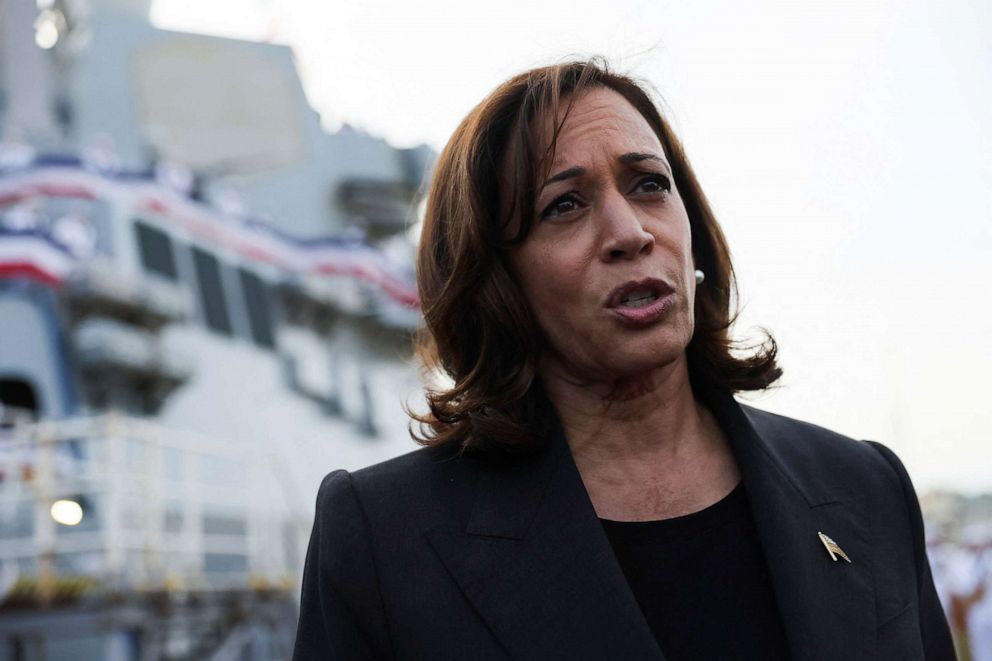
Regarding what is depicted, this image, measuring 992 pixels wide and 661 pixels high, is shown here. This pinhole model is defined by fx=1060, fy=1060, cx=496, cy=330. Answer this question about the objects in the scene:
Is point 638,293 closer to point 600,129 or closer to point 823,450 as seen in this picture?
point 600,129

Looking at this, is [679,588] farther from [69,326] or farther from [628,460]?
[69,326]

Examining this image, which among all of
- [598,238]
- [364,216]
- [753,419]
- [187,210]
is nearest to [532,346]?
[598,238]

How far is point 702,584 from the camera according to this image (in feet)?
5.41

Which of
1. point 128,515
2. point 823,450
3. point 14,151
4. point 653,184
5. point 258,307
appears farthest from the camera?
point 258,307

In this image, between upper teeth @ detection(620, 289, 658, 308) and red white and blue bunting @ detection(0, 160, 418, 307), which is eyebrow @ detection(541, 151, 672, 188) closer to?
upper teeth @ detection(620, 289, 658, 308)

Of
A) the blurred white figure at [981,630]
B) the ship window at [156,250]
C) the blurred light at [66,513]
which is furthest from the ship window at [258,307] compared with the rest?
the blurred white figure at [981,630]

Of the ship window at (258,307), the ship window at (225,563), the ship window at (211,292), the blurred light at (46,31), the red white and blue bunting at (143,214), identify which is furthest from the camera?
the ship window at (258,307)

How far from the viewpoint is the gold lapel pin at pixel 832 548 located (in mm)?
1741

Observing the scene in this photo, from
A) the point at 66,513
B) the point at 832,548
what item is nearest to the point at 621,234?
the point at 832,548

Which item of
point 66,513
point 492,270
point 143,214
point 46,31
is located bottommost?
point 143,214

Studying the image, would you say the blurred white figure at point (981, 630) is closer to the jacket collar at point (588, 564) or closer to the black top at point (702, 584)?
the jacket collar at point (588, 564)

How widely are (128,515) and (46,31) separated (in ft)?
23.6

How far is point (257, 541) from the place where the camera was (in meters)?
11.5

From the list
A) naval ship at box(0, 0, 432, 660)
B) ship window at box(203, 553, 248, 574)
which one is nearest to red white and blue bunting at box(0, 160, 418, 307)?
naval ship at box(0, 0, 432, 660)
